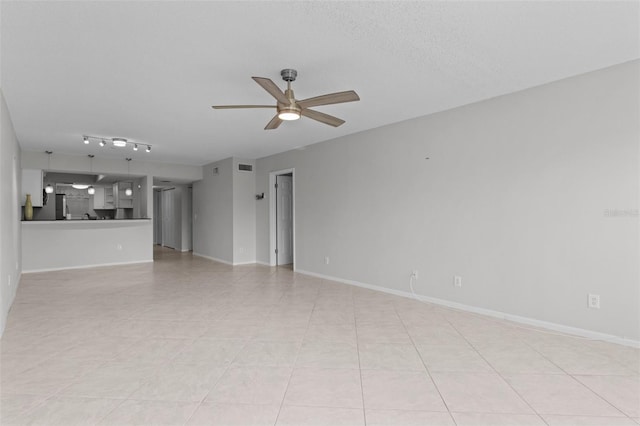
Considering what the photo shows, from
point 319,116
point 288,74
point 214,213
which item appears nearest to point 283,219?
point 214,213

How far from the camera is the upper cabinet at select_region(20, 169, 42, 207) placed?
6602 millimetres

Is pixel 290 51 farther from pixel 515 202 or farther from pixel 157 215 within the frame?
pixel 157 215

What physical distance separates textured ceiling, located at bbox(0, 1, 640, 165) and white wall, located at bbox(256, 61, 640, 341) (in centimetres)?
32

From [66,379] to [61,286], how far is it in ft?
12.6

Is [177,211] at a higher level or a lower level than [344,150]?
lower

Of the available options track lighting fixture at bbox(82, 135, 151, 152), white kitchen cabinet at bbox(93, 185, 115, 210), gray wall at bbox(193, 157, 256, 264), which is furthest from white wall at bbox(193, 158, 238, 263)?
white kitchen cabinet at bbox(93, 185, 115, 210)

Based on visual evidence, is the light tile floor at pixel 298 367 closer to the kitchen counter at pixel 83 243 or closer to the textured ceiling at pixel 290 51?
the textured ceiling at pixel 290 51

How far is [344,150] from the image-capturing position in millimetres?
5586

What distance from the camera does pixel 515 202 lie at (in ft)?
11.9

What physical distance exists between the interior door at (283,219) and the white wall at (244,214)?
2.33ft

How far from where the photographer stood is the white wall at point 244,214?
7.54 meters

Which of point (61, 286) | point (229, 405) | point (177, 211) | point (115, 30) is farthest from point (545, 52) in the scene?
point (177, 211)

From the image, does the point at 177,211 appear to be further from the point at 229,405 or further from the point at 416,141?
the point at 229,405

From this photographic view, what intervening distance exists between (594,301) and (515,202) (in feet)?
3.70
